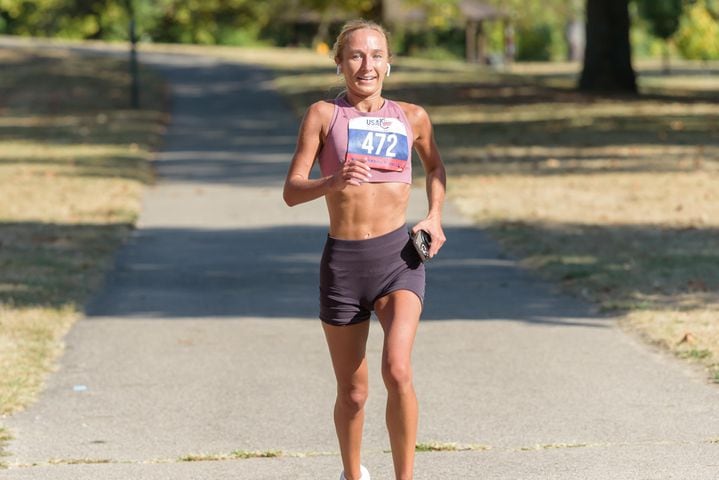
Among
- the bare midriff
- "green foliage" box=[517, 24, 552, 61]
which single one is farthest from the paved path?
"green foliage" box=[517, 24, 552, 61]

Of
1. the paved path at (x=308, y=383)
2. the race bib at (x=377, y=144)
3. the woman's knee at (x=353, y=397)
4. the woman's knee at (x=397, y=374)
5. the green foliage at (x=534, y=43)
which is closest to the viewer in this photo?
the woman's knee at (x=397, y=374)

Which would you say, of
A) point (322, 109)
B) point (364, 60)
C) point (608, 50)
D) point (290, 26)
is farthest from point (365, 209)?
point (290, 26)

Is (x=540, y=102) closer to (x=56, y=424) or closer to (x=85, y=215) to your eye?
(x=85, y=215)

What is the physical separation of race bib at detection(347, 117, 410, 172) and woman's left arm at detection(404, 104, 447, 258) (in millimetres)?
164

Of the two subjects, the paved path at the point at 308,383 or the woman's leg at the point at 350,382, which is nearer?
the woman's leg at the point at 350,382

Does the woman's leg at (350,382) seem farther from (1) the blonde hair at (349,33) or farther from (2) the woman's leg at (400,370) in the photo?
(1) the blonde hair at (349,33)

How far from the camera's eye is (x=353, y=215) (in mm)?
5523

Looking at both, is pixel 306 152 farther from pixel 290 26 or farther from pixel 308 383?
pixel 290 26

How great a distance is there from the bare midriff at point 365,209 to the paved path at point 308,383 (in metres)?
1.25

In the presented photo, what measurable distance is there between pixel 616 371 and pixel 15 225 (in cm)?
865

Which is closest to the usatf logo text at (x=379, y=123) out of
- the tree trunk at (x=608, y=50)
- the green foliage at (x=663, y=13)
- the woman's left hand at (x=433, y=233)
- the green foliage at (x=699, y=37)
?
the woman's left hand at (x=433, y=233)

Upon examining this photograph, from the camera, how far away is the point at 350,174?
17.1 ft

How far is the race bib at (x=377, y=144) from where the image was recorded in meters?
5.50

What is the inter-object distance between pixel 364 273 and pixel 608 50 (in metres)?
28.9
